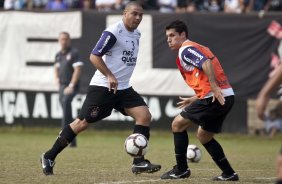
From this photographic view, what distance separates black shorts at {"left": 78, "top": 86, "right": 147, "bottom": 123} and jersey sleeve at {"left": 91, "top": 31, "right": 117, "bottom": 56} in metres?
0.56

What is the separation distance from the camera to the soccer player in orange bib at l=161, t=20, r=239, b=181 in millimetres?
11172

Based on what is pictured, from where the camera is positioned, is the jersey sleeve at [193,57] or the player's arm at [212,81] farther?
the jersey sleeve at [193,57]

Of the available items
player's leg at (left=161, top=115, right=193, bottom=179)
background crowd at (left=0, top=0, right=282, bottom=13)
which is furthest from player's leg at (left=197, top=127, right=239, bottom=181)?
background crowd at (left=0, top=0, right=282, bottom=13)

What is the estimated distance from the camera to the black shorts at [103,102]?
1183 centimetres

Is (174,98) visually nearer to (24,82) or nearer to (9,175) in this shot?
(24,82)

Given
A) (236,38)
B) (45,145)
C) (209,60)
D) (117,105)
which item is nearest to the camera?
(209,60)

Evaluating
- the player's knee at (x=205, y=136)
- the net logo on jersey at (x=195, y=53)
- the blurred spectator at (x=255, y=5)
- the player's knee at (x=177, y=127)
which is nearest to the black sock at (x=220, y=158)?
the player's knee at (x=205, y=136)

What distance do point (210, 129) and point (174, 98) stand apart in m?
10.1

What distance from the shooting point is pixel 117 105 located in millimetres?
12141

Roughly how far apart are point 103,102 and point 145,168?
3.74 ft

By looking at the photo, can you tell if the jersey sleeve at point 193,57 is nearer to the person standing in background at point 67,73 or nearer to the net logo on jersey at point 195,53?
the net logo on jersey at point 195,53

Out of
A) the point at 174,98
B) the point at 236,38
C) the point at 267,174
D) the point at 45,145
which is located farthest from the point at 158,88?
the point at 267,174

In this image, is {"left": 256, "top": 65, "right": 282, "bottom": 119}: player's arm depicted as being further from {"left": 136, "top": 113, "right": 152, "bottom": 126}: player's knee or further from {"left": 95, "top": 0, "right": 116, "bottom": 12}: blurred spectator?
{"left": 95, "top": 0, "right": 116, "bottom": 12}: blurred spectator

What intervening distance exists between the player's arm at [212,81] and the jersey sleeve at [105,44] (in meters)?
→ 1.56
